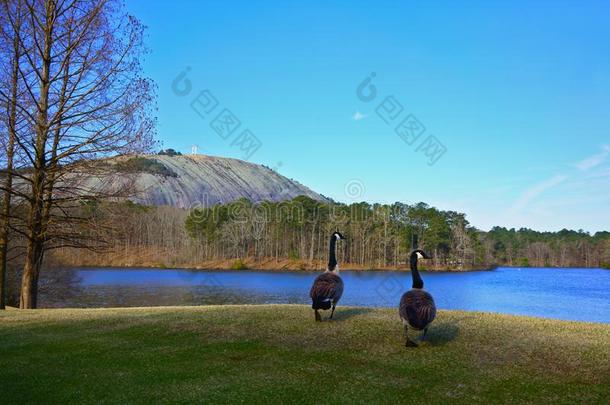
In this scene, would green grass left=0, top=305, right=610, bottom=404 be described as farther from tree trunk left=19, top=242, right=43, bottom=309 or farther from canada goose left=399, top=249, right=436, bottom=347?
tree trunk left=19, top=242, right=43, bottom=309

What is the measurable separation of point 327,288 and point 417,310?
2904 mm

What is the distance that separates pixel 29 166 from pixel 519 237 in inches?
6927

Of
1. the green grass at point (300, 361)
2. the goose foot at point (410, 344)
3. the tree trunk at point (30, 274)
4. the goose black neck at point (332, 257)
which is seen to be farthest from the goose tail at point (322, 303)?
the tree trunk at point (30, 274)

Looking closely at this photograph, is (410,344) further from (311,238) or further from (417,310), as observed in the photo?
(311,238)

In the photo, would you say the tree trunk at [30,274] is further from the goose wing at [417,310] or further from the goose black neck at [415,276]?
the goose wing at [417,310]

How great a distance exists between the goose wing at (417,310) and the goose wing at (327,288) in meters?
2.35

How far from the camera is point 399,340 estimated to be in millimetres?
11070

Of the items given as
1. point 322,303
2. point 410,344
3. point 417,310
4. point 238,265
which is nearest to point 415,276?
point 417,310

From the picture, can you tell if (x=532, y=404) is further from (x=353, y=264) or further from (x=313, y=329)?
(x=353, y=264)

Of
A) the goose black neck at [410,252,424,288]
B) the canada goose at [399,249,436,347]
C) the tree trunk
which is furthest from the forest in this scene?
the canada goose at [399,249,436,347]

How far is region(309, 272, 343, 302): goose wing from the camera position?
487 inches

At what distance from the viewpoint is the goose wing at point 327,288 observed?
40.6 feet

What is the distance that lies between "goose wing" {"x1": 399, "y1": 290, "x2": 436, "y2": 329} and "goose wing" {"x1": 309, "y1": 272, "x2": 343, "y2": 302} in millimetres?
2347

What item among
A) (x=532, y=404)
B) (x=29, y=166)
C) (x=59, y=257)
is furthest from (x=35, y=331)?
(x=59, y=257)
